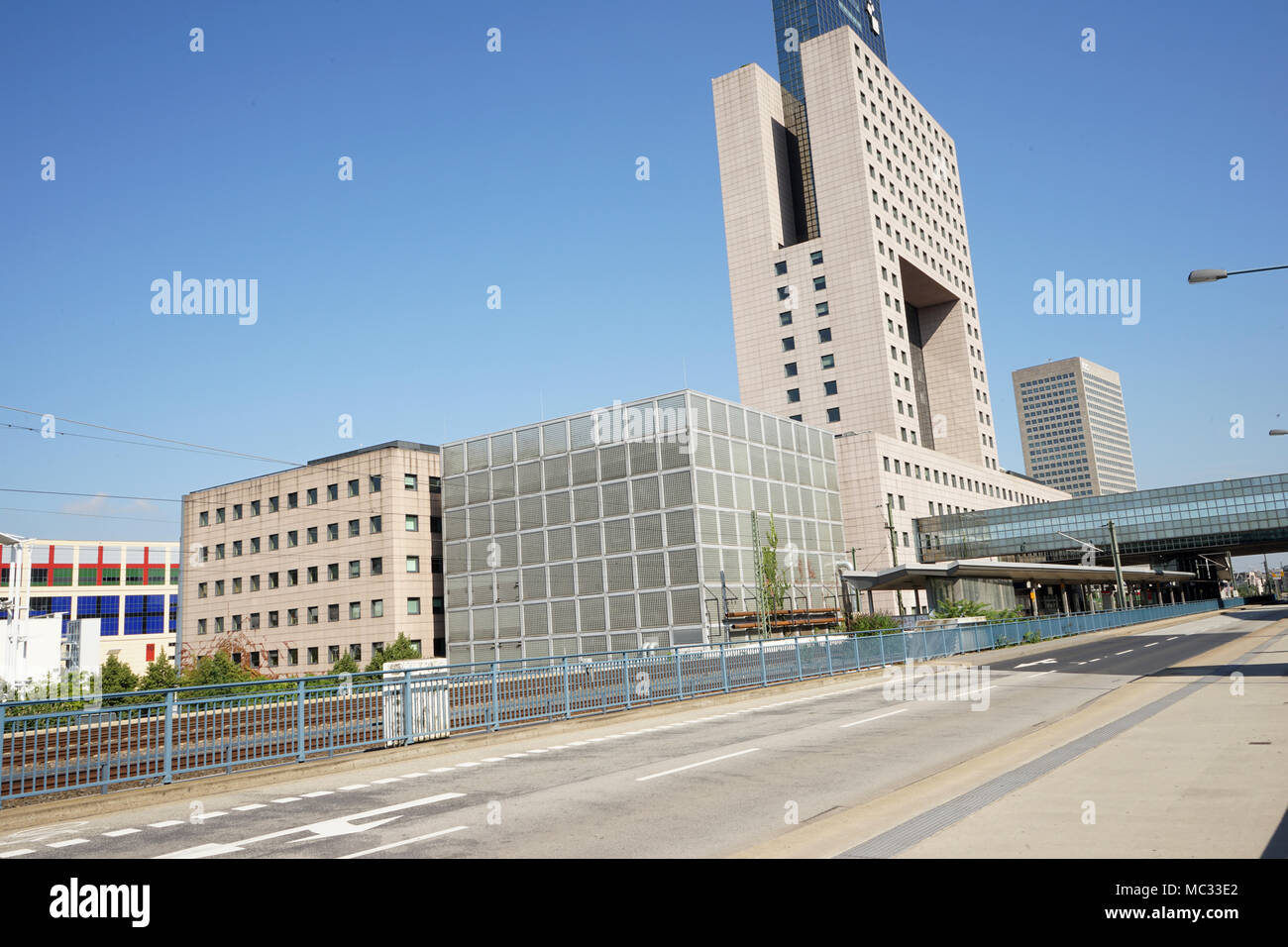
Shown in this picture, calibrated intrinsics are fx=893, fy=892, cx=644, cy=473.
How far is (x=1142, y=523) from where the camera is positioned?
84500 millimetres

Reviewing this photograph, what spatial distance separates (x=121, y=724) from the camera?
12.9 metres

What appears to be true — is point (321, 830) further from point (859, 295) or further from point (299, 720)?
point (859, 295)

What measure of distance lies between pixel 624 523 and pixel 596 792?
42.5 m

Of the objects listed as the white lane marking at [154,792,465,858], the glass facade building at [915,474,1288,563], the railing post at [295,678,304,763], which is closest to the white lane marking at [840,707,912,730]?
the white lane marking at [154,792,465,858]

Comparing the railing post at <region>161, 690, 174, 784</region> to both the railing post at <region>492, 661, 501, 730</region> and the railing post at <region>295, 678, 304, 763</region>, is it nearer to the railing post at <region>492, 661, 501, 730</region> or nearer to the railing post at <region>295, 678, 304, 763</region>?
the railing post at <region>295, 678, 304, 763</region>

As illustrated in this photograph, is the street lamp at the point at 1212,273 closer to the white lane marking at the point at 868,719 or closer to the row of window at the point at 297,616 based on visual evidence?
the white lane marking at the point at 868,719

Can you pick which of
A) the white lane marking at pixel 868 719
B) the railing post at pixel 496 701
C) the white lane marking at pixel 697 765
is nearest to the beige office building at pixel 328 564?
the railing post at pixel 496 701

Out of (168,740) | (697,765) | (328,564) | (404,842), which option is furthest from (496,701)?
(328,564)

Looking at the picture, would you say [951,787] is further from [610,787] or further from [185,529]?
[185,529]

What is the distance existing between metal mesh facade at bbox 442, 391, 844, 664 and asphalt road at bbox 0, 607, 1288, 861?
30956 millimetres

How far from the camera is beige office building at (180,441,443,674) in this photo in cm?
6388
